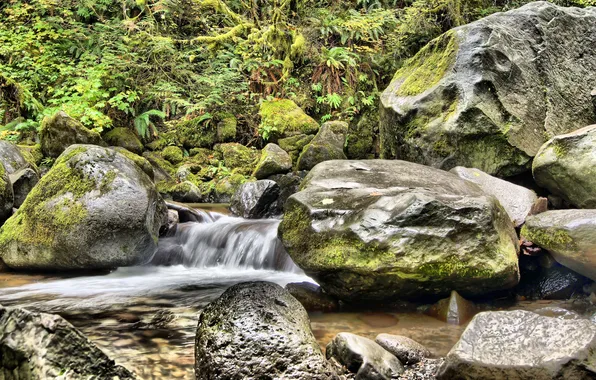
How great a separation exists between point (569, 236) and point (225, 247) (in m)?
4.47

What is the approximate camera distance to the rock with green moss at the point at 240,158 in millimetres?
11102

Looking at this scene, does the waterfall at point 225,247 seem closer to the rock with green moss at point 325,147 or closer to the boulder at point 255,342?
the boulder at point 255,342

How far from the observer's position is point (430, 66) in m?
6.90

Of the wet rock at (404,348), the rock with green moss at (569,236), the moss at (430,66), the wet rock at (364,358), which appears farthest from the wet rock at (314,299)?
the moss at (430,66)

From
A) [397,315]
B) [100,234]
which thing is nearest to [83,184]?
[100,234]

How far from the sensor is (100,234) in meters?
5.62

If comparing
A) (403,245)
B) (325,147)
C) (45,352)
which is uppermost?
(45,352)

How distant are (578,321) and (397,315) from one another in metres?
1.59

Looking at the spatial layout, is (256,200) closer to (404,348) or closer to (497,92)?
(497,92)

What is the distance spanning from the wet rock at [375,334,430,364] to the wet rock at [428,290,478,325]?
0.75 m

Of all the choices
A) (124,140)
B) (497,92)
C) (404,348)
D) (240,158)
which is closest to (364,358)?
(404,348)

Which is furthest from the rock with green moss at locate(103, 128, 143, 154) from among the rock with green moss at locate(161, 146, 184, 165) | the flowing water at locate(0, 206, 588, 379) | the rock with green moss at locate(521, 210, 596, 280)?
the rock with green moss at locate(521, 210, 596, 280)

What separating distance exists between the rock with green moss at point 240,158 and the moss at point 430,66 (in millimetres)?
4811

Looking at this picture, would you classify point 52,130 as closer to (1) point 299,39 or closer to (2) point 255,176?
(2) point 255,176
